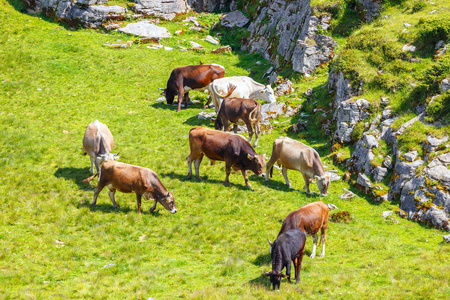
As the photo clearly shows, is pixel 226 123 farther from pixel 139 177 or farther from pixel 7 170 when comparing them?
pixel 7 170

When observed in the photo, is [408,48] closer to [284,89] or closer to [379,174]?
[284,89]

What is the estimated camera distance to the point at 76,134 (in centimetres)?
2514

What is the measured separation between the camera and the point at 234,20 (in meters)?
48.5

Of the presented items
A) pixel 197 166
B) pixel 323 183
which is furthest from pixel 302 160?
pixel 197 166

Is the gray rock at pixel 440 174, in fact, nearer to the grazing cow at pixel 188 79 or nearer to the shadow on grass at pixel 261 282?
the shadow on grass at pixel 261 282

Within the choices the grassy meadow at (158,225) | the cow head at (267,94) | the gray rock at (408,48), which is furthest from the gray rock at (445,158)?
the cow head at (267,94)

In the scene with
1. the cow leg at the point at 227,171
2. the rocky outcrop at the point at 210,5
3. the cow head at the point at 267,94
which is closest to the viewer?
the cow leg at the point at 227,171

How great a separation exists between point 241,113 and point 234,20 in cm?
2777

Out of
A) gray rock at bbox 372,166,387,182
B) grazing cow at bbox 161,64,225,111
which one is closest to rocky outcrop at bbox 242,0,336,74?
grazing cow at bbox 161,64,225,111

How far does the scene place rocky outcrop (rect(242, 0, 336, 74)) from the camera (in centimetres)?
3275

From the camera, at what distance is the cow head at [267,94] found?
29312 millimetres

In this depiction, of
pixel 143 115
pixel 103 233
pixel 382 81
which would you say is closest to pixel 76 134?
pixel 143 115

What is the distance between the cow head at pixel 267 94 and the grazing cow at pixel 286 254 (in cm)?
1814

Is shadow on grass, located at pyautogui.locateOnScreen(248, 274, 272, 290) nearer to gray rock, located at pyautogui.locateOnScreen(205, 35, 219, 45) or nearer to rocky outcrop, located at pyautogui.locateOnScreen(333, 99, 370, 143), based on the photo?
rocky outcrop, located at pyautogui.locateOnScreen(333, 99, 370, 143)
